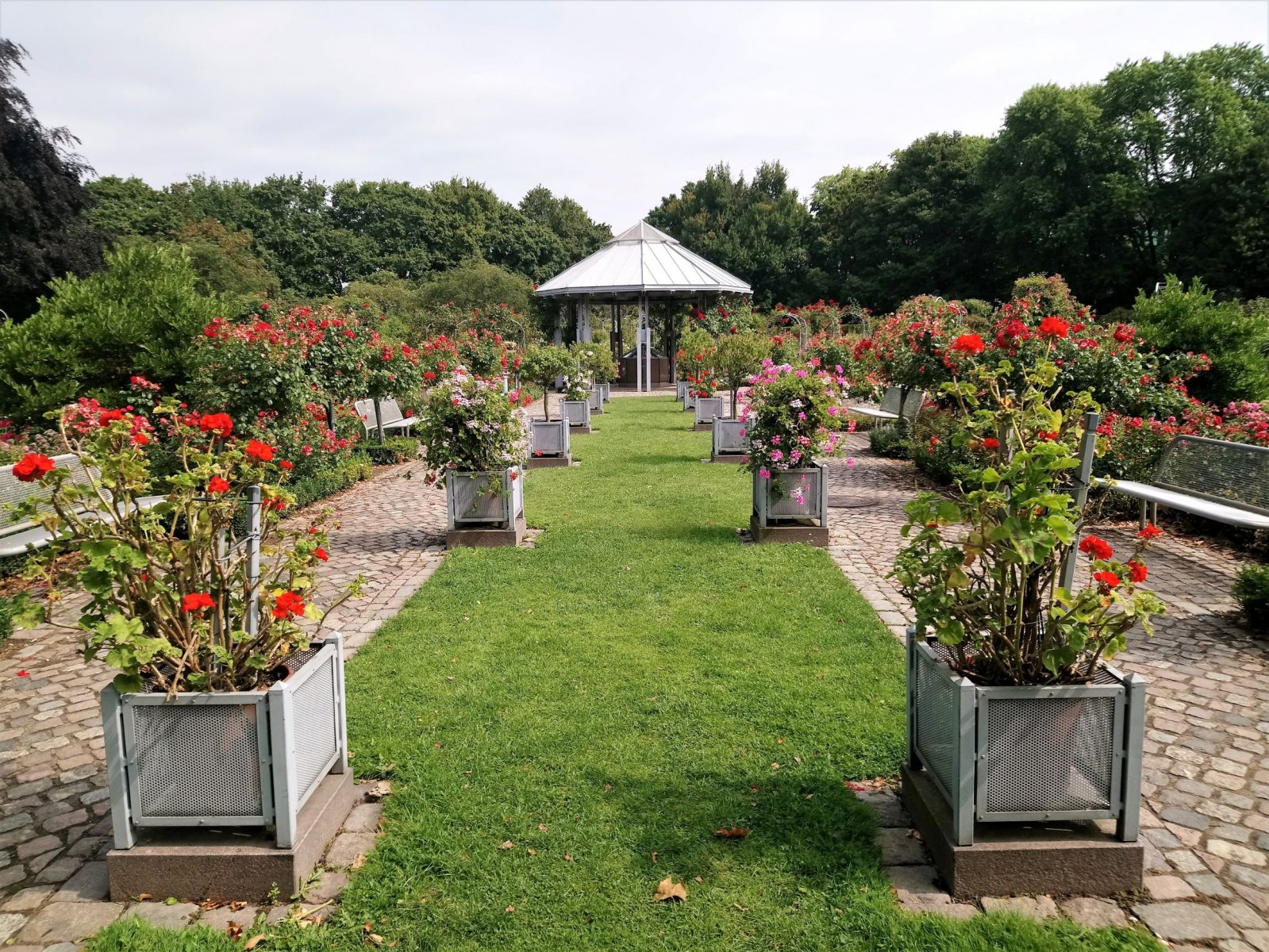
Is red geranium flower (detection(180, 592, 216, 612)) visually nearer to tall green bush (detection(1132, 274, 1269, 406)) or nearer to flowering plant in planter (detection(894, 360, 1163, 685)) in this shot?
flowering plant in planter (detection(894, 360, 1163, 685))

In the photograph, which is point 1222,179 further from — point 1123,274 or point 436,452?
point 436,452

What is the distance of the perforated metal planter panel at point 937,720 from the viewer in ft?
8.80

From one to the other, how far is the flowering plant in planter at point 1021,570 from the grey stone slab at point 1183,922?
697mm

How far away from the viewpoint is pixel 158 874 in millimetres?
2678

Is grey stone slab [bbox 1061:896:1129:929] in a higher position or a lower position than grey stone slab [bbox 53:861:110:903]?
lower

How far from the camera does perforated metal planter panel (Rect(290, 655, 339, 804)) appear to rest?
2.76 m

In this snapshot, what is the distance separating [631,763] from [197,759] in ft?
5.38

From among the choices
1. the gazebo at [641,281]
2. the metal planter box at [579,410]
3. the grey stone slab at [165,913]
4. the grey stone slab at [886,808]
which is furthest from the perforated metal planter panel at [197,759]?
the gazebo at [641,281]

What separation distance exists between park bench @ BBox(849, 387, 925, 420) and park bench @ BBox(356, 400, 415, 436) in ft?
26.6

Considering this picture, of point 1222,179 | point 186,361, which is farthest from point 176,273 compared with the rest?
point 1222,179

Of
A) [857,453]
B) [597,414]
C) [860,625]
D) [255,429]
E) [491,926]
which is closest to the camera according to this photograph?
[491,926]

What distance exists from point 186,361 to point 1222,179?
31.4m

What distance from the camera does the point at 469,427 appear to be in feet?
24.7

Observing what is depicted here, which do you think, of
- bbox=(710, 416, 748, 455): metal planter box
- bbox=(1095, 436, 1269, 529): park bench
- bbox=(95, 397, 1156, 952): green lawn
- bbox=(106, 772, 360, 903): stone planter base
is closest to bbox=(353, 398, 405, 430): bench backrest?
bbox=(710, 416, 748, 455): metal planter box
